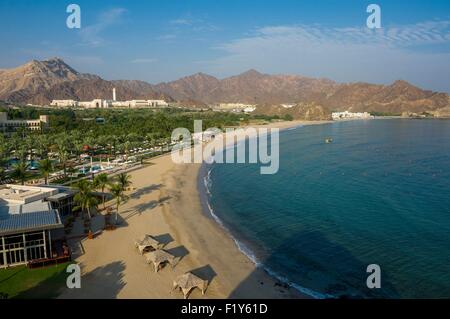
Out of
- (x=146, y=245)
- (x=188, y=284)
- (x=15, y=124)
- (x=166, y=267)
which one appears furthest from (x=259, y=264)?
(x=15, y=124)

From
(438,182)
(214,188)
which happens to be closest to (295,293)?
(214,188)

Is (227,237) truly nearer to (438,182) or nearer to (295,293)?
(295,293)

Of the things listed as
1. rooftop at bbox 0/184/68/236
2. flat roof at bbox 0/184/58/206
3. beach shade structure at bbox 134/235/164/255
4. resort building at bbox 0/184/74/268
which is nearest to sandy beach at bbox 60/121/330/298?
beach shade structure at bbox 134/235/164/255

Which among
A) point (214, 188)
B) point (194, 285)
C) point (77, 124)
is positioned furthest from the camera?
point (77, 124)

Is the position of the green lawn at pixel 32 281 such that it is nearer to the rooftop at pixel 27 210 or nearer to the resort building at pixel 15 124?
the rooftop at pixel 27 210

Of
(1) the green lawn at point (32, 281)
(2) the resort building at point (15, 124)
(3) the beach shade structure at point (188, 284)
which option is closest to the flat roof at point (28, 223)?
(1) the green lawn at point (32, 281)

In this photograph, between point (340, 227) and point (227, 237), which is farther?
point (340, 227)
